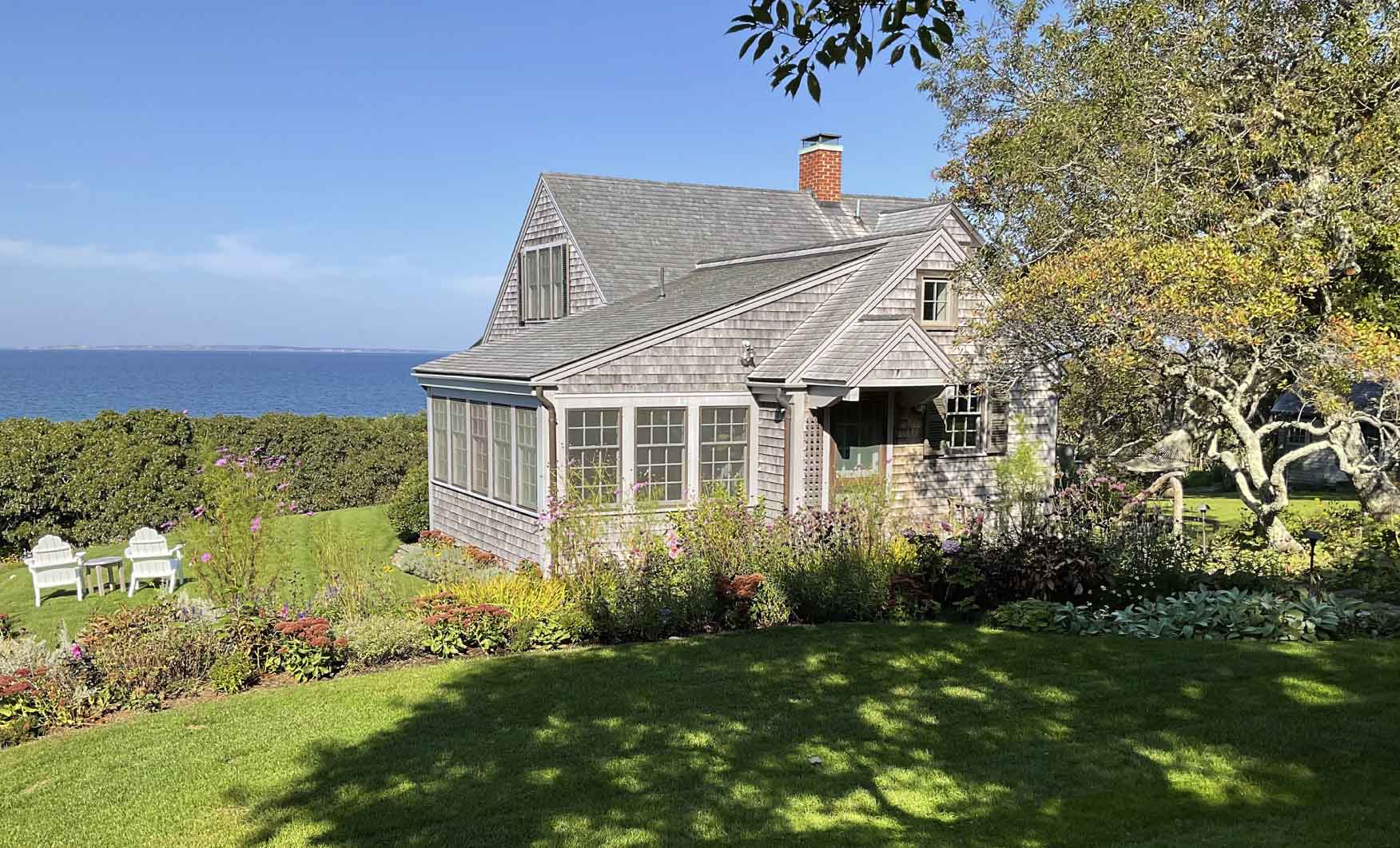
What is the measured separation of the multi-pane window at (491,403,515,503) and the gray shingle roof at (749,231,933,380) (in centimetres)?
398

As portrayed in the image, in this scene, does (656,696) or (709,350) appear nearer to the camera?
(656,696)

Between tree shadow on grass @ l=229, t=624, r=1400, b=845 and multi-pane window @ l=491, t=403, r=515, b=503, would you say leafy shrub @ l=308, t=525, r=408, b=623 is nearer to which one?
tree shadow on grass @ l=229, t=624, r=1400, b=845

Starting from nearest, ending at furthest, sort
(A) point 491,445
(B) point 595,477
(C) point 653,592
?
(C) point 653,592 → (B) point 595,477 → (A) point 491,445

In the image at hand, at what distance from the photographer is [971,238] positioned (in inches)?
671

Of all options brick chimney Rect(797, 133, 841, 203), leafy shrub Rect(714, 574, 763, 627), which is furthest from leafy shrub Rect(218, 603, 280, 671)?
brick chimney Rect(797, 133, 841, 203)

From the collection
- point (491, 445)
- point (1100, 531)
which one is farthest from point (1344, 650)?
point (491, 445)

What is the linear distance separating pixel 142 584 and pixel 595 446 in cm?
772

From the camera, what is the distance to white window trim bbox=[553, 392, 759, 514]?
585 inches

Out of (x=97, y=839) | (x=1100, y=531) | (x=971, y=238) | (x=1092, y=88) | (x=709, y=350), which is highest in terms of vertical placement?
(x=1092, y=88)

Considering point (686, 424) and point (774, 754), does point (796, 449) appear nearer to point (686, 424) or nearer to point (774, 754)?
point (686, 424)

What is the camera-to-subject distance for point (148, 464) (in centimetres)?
2077

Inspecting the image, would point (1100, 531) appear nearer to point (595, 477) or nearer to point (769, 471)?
point (769, 471)

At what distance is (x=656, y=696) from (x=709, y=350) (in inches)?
310

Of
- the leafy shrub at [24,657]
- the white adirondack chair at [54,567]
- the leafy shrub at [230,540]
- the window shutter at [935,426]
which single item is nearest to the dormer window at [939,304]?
the window shutter at [935,426]
